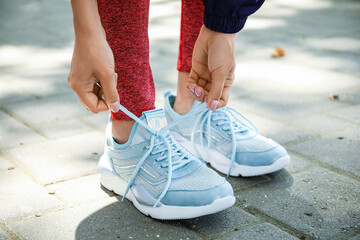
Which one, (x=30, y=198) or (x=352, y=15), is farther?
(x=352, y=15)

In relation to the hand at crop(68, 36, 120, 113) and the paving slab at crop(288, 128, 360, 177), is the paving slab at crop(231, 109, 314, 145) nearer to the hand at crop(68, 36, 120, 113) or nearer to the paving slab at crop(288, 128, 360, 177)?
the paving slab at crop(288, 128, 360, 177)

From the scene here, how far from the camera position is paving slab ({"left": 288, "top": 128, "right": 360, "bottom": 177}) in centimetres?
148

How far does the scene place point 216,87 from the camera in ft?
3.79

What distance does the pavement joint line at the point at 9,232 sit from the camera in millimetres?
1108

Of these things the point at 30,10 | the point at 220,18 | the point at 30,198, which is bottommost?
the point at 30,10

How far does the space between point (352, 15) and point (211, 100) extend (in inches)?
125

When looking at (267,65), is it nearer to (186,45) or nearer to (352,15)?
(186,45)

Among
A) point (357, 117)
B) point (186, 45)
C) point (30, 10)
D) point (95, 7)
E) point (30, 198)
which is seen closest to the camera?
point (95, 7)

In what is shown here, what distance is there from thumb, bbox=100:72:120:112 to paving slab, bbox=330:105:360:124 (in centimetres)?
112

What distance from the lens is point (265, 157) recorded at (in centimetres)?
138

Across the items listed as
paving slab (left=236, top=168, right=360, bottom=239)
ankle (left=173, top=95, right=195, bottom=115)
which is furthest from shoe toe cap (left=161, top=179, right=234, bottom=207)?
ankle (left=173, top=95, right=195, bottom=115)

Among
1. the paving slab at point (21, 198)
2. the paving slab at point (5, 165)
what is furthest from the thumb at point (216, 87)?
the paving slab at point (5, 165)

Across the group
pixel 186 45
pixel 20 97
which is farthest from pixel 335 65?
pixel 20 97

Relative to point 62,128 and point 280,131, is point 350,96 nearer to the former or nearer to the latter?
point 280,131
